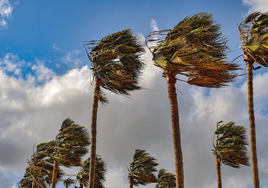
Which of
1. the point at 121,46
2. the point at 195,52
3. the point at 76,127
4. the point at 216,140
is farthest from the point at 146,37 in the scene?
the point at 216,140

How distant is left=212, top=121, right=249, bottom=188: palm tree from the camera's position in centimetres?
2212

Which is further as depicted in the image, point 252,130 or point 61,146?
point 61,146

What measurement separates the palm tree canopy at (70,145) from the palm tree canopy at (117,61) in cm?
765

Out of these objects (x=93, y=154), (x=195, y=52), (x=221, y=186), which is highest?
(x=195, y=52)

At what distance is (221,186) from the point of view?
73.5 ft

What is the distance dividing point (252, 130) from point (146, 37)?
9.11m

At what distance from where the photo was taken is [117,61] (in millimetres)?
14836

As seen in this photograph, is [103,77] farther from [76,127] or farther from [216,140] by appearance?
[216,140]

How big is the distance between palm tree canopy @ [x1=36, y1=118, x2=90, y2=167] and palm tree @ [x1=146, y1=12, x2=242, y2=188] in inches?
497

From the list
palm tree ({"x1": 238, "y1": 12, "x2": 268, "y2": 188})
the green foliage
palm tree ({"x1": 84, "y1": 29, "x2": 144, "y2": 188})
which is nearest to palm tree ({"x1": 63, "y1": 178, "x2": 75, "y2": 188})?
the green foliage

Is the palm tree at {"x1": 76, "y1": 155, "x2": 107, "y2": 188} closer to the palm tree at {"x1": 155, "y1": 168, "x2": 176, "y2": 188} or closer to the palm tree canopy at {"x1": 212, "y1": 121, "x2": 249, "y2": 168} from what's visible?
the palm tree at {"x1": 155, "y1": 168, "x2": 176, "y2": 188}

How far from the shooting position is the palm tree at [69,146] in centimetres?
2091

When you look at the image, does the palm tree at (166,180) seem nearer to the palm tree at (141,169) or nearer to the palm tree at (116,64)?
the palm tree at (141,169)

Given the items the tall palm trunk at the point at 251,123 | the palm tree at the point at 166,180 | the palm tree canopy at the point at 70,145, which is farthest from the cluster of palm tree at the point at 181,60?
the palm tree at the point at 166,180
